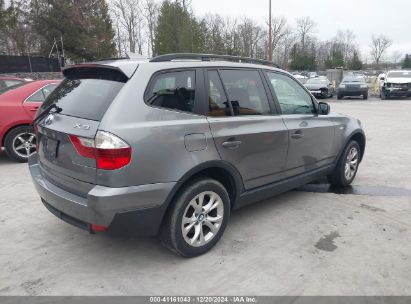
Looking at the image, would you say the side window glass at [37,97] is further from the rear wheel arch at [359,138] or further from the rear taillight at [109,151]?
the rear wheel arch at [359,138]

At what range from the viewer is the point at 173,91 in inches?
128

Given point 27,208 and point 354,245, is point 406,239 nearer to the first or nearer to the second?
point 354,245

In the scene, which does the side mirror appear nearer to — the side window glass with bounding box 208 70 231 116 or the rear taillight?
the side window glass with bounding box 208 70 231 116

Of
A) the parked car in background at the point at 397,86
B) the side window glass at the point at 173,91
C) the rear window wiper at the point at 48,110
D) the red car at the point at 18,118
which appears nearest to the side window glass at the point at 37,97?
the red car at the point at 18,118

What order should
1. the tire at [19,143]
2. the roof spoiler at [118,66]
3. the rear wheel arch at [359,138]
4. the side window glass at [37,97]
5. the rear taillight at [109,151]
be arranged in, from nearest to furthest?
the rear taillight at [109,151] < the roof spoiler at [118,66] < the rear wheel arch at [359,138] < the tire at [19,143] < the side window glass at [37,97]

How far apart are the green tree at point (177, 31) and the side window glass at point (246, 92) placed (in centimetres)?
3348

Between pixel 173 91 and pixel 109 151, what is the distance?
83 cm

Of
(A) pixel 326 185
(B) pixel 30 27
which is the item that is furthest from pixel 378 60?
(A) pixel 326 185

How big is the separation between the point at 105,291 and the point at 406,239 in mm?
2981

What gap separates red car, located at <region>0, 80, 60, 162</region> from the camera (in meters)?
6.59

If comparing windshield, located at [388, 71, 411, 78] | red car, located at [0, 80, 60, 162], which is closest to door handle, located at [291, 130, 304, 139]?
red car, located at [0, 80, 60, 162]

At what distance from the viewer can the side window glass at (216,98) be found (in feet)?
11.4

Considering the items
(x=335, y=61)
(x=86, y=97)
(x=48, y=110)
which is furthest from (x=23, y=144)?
Answer: (x=335, y=61)

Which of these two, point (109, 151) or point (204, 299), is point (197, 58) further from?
point (204, 299)
